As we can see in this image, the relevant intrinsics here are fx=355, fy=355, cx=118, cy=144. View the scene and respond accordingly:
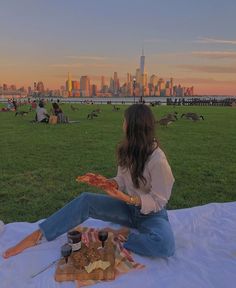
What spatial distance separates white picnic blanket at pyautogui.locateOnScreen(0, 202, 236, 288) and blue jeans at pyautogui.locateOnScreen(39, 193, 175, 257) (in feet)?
0.41

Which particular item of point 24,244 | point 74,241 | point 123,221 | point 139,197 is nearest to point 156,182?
point 139,197

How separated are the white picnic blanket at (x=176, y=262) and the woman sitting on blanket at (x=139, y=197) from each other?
132 mm

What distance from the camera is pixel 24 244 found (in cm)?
368

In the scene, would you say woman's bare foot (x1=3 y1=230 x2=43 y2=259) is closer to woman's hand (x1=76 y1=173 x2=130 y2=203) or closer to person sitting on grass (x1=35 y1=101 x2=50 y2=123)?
woman's hand (x1=76 y1=173 x2=130 y2=203)

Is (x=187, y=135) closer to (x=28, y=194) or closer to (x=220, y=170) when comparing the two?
(x=220, y=170)

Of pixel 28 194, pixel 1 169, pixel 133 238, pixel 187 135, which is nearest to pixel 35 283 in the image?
pixel 133 238

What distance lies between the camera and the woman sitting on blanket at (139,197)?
3424 mm

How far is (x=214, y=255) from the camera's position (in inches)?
142

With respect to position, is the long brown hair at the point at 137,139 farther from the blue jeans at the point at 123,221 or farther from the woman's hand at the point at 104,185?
the blue jeans at the point at 123,221

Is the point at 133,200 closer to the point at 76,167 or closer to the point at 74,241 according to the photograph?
the point at 74,241

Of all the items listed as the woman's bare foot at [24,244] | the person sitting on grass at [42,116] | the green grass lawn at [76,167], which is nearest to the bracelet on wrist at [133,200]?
the woman's bare foot at [24,244]

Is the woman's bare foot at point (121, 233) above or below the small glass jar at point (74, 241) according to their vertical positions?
below

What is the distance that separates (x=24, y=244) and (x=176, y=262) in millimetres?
1558

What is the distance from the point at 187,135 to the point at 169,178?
35.3 ft
